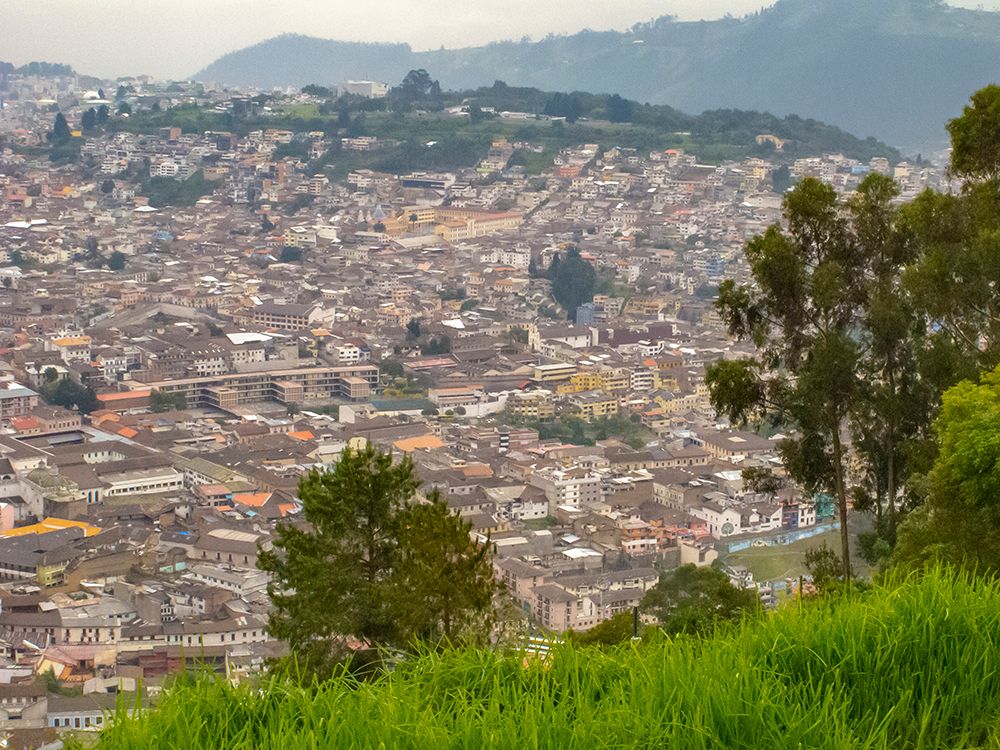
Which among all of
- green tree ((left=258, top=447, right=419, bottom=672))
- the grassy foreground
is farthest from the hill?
the grassy foreground

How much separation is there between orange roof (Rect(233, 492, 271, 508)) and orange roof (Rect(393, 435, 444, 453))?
1621 mm

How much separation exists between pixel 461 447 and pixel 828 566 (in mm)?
9205

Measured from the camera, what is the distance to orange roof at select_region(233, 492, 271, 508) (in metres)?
11.2

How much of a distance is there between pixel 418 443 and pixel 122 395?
4093 mm

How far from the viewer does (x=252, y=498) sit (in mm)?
11352

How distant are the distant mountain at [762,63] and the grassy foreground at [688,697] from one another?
1732 inches

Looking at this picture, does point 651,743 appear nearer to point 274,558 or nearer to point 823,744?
point 823,744

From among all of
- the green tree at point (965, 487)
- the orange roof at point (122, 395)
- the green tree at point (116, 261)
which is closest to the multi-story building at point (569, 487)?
the orange roof at point (122, 395)

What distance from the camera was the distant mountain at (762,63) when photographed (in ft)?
161

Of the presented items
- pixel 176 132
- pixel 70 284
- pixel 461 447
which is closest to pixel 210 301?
pixel 70 284

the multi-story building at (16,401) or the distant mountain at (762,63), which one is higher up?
the distant mountain at (762,63)

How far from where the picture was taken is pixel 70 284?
20.5 m

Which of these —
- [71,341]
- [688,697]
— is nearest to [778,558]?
[688,697]

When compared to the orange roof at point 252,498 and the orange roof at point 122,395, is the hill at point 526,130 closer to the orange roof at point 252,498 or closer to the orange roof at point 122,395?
the orange roof at point 122,395
